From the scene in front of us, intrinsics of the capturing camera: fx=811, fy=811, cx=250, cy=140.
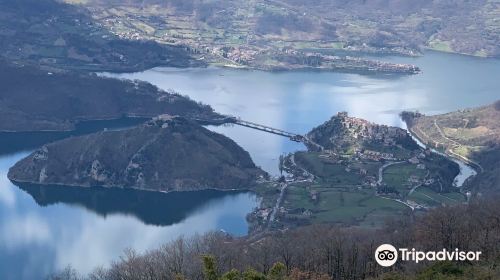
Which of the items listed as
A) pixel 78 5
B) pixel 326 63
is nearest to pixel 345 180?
pixel 326 63

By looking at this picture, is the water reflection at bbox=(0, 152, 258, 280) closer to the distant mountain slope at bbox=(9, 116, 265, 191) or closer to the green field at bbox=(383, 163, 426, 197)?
the distant mountain slope at bbox=(9, 116, 265, 191)

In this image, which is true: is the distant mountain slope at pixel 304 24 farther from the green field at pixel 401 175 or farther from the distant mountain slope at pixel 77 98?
the green field at pixel 401 175

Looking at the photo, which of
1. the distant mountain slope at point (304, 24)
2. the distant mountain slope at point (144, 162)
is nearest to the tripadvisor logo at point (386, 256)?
the distant mountain slope at point (144, 162)

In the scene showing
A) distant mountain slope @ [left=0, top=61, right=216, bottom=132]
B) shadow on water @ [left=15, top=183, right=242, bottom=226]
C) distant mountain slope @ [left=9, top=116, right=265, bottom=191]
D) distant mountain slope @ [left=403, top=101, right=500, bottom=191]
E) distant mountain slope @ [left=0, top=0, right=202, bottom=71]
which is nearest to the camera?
shadow on water @ [left=15, top=183, right=242, bottom=226]

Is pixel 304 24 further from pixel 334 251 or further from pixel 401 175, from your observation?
pixel 334 251

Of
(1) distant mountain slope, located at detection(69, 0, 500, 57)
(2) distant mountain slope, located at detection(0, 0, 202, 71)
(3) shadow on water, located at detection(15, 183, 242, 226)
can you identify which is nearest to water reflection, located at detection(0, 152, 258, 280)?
(3) shadow on water, located at detection(15, 183, 242, 226)
